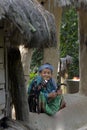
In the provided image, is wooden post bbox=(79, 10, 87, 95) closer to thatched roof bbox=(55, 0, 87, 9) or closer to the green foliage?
thatched roof bbox=(55, 0, 87, 9)

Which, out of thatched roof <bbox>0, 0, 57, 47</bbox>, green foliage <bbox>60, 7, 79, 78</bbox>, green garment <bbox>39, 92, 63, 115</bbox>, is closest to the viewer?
thatched roof <bbox>0, 0, 57, 47</bbox>

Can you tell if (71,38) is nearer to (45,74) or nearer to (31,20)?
(45,74)

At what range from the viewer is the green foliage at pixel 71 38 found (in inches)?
615

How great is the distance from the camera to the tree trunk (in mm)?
5887

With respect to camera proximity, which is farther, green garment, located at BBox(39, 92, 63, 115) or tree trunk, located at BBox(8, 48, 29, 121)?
green garment, located at BBox(39, 92, 63, 115)

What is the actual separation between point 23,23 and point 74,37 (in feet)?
37.0

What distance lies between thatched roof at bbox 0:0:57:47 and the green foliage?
10136mm

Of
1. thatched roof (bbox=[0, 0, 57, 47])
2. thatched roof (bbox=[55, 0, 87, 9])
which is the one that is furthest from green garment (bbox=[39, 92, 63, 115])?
thatched roof (bbox=[55, 0, 87, 9])

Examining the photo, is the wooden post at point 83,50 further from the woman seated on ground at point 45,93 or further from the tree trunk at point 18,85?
the tree trunk at point 18,85

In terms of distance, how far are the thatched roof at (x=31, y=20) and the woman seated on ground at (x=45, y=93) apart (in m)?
0.97

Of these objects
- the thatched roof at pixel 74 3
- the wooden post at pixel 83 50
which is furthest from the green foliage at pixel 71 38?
the thatched roof at pixel 74 3

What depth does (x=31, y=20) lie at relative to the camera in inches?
195

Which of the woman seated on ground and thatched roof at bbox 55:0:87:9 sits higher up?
thatched roof at bbox 55:0:87:9

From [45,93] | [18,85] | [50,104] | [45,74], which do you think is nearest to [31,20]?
[18,85]
